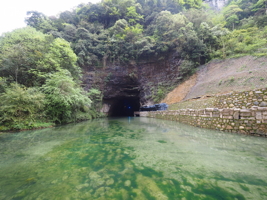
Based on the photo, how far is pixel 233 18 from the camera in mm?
21453

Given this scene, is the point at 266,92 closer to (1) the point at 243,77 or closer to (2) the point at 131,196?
(2) the point at 131,196

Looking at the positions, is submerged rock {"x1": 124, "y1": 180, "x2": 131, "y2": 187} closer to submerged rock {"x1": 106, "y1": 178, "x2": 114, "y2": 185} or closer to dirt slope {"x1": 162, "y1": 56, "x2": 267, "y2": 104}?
submerged rock {"x1": 106, "y1": 178, "x2": 114, "y2": 185}

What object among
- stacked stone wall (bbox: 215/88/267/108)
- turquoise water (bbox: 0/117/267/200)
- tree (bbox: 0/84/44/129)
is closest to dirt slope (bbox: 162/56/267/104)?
stacked stone wall (bbox: 215/88/267/108)

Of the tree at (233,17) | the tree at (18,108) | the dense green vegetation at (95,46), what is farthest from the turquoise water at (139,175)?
the tree at (233,17)

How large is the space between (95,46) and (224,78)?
2243 centimetres

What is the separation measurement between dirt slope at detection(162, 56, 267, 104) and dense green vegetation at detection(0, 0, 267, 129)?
1.43 meters

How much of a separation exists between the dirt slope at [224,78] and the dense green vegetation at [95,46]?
4.71 feet

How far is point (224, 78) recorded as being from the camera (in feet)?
42.6

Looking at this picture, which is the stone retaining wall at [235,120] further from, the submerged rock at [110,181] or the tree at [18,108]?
the tree at [18,108]

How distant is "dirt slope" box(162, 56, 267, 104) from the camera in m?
10.4

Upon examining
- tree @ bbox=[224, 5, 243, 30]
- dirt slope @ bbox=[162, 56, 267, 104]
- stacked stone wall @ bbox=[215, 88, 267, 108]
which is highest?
tree @ bbox=[224, 5, 243, 30]

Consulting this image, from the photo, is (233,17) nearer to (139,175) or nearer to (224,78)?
(224,78)

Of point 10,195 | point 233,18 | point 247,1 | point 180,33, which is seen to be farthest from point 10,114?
point 247,1

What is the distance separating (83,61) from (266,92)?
75.1 feet
